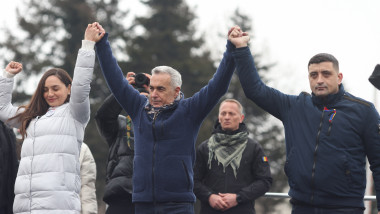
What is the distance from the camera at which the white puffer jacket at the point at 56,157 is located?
524cm

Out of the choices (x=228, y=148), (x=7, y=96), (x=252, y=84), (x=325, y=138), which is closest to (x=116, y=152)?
(x=7, y=96)

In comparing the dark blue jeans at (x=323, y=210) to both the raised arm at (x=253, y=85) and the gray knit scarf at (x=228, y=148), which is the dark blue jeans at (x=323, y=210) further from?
the gray knit scarf at (x=228, y=148)

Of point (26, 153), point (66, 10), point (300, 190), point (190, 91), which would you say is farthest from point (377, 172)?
point (66, 10)

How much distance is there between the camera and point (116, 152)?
20.5ft

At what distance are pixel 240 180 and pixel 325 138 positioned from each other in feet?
6.26

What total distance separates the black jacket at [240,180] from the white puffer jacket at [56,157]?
1.70 metres

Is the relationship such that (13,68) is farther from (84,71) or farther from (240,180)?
(240,180)

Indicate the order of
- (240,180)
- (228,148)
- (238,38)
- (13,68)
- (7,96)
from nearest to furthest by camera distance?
(238,38) → (7,96) → (13,68) → (240,180) → (228,148)

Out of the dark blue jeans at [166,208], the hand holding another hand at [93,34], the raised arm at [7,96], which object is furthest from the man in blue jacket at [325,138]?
the raised arm at [7,96]

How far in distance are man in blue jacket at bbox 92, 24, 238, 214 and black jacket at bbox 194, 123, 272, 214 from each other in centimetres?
153

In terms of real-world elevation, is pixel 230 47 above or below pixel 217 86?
above

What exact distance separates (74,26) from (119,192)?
2681cm

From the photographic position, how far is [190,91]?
3139cm

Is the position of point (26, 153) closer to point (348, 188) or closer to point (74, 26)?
point (348, 188)
